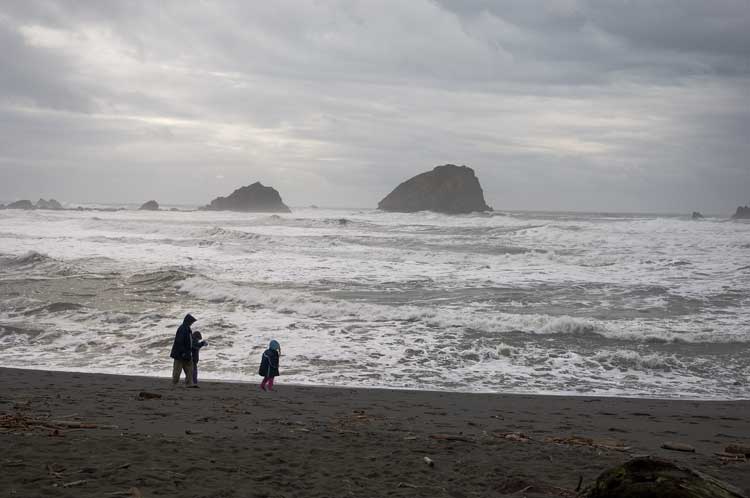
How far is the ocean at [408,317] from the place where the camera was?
11.1 metres

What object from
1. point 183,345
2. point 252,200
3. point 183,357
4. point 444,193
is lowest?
point 183,357

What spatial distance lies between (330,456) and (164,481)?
5.22 feet

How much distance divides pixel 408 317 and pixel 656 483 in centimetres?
1216

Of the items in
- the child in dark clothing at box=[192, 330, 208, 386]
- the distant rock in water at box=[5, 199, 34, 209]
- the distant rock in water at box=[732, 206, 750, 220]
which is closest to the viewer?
the child in dark clothing at box=[192, 330, 208, 386]

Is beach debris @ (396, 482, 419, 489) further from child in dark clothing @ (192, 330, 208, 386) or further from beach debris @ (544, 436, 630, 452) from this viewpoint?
child in dark clothing @ (192, 330, 208, 386)

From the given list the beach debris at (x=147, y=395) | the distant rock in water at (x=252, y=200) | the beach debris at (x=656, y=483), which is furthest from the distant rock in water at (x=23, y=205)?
the beach debris at (x=656, y=483)

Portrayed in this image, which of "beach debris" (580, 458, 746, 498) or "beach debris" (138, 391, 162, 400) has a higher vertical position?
"beach debris" (580, 458, 746, 498)

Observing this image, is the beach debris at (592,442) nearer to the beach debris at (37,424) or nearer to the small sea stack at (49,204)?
the beach debris at (37,424)

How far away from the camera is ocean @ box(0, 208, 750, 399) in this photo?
11.1 m

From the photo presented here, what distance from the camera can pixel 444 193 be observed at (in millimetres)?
112125

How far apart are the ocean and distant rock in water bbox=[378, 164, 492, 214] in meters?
79.7

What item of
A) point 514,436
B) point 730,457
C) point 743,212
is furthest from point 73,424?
point 743,212

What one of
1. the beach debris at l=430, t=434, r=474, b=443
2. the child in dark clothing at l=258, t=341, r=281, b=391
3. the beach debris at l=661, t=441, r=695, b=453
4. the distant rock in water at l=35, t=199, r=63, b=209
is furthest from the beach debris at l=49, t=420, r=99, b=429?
the distant rock in water at l=35, t=199, r=63, b=209

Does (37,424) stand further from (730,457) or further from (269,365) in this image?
(730,457)
